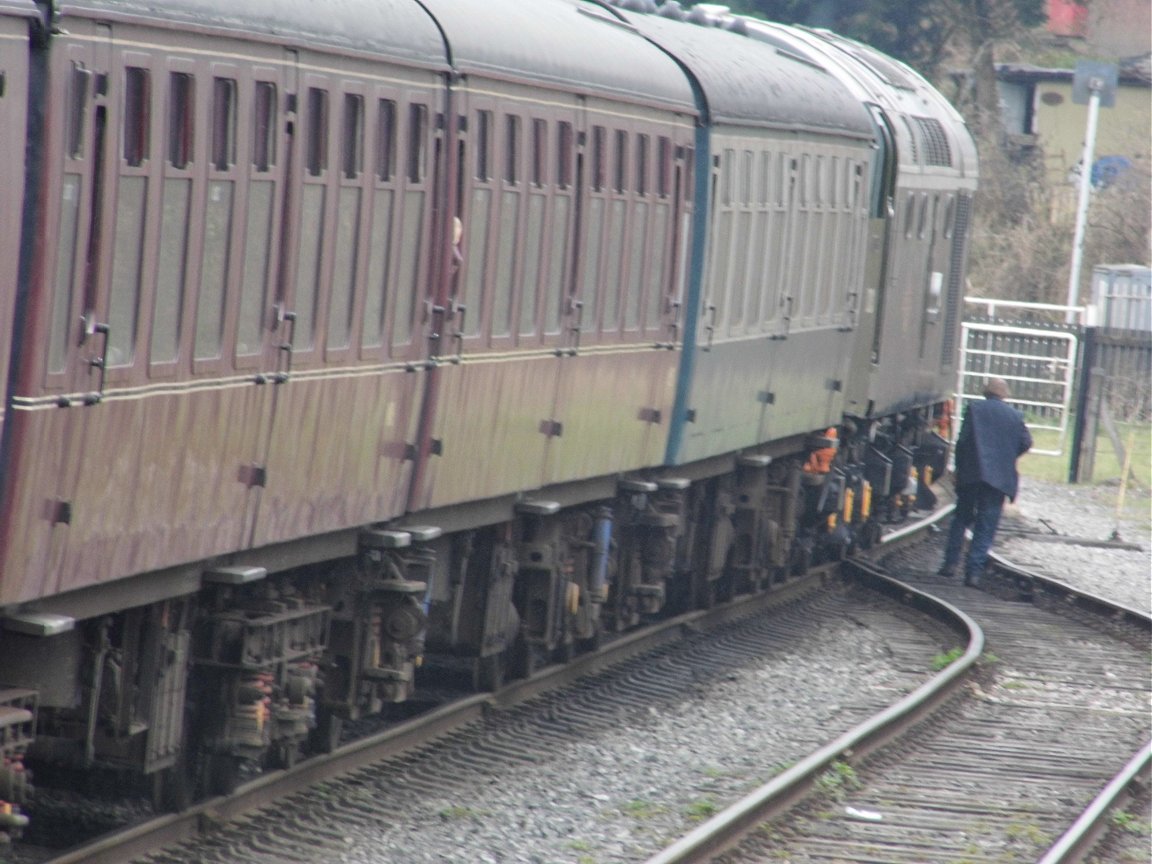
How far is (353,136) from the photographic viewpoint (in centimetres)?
893

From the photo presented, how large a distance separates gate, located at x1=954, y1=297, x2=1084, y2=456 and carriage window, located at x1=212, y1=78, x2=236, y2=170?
23.6 m

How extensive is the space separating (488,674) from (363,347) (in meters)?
3.29

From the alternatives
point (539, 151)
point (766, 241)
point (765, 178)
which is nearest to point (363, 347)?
point (539, 151)

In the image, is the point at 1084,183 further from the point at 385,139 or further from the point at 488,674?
the point at 385,139

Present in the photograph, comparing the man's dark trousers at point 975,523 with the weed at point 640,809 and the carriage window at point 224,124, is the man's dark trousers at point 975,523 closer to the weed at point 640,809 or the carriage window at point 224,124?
the weed at point 640,809

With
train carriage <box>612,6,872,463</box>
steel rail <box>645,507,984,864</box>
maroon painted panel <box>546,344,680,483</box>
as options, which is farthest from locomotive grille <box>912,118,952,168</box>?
maroon painted panel <box>546,344,680,483</box>

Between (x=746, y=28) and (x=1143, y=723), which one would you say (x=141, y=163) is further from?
(x=746, y=28)

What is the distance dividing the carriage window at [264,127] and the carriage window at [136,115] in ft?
2.73

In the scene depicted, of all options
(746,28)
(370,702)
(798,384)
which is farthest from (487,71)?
(746,28)

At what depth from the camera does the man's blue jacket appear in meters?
19.1

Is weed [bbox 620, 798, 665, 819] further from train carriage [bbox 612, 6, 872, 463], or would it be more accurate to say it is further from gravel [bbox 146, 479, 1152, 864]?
train carriage [bbox 612, 6, 872, 463]

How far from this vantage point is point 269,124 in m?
8.18

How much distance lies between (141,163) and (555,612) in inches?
223

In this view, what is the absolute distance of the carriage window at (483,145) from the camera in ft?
33.4
